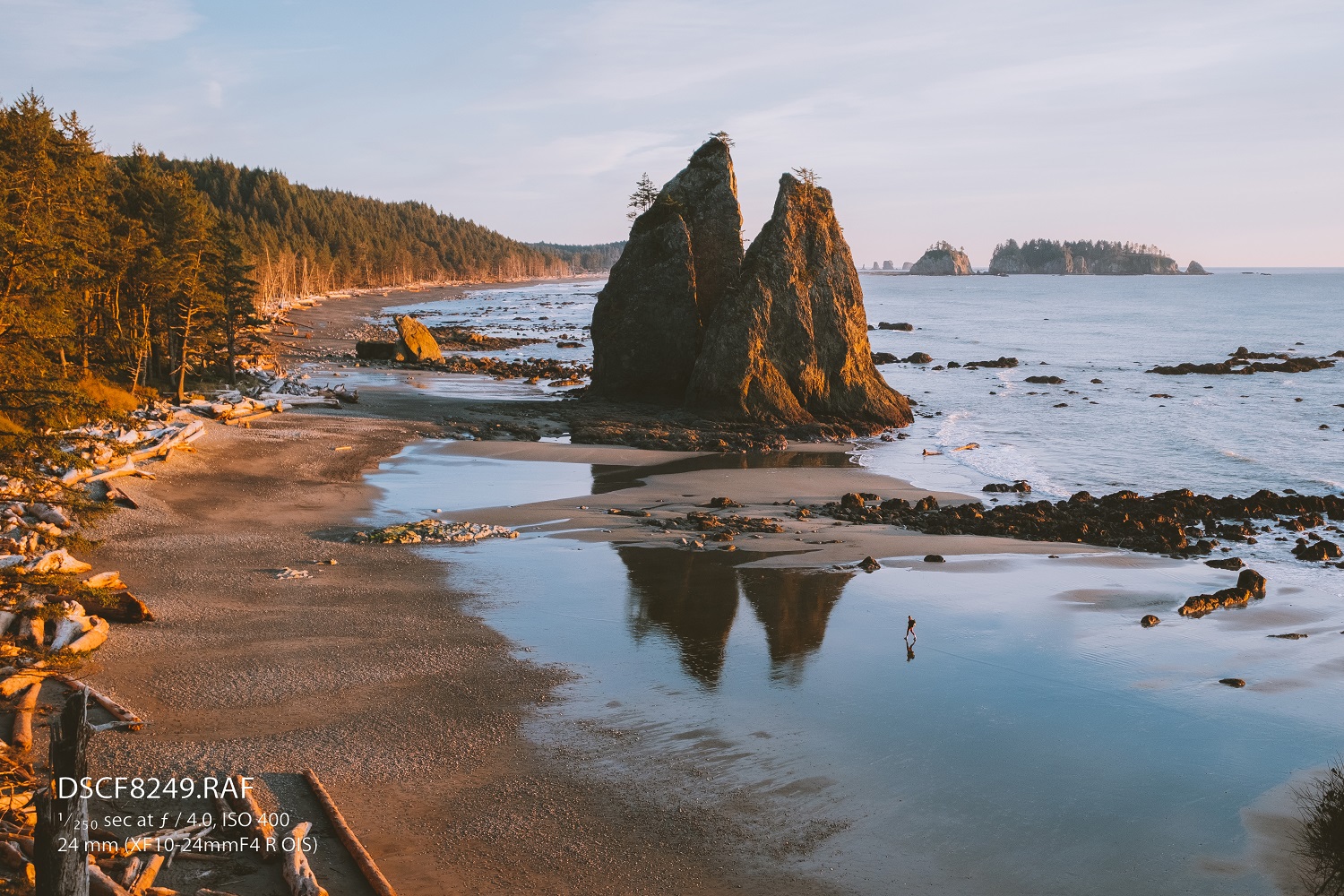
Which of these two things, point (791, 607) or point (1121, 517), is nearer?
point (791, 607)

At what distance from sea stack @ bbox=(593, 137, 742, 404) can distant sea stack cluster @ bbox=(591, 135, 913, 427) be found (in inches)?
2.1

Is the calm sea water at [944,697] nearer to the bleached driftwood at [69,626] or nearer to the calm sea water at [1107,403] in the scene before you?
the bleached driftwood at [69,626]

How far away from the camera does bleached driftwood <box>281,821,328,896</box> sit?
767 centimetres

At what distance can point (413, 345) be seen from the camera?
5894 cm

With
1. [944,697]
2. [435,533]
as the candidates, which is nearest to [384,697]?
[944,697]

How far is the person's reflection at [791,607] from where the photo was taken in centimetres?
1456

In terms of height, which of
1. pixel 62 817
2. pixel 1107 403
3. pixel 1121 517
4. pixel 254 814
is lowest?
pixel 254 814

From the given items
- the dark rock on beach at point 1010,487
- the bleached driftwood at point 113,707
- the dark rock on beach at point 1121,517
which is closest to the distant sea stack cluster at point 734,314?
the dark rock on beach at point 1010,487

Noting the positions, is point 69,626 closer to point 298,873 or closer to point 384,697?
point 384,697

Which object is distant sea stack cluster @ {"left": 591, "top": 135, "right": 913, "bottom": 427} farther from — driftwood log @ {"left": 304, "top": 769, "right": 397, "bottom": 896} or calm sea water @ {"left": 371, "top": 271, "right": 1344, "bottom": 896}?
driftwood log @ {"left": 304, "top": 769, "right": 397, "bottom": 896}

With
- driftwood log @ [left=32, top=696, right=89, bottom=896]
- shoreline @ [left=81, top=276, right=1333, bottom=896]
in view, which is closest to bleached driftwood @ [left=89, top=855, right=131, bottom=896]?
driftwood log @ [left=32, top=696, right=89, bottom=896]

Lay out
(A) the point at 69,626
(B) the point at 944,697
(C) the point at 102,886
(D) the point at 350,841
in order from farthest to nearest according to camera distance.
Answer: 1. (B) the point at 944,697
2. (A) the point at 69,626
3. (D) the point at 350,841
4. (C) the point at 102,886

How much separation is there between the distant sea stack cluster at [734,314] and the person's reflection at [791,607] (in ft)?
63.7

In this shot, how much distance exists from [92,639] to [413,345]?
157ft
